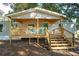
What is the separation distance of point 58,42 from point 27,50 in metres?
0.80

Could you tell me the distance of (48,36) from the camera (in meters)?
3.96

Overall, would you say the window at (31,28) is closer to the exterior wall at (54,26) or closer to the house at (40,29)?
the house at (40,29)

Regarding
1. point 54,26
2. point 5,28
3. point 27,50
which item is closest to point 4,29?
point 5,28

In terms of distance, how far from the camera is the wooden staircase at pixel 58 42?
383 cm

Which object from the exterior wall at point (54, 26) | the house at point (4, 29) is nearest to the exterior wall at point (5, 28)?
the house at point (4, 29)

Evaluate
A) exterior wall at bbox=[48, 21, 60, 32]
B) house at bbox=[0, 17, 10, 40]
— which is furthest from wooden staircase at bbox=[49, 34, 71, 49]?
house at bbox=[0, 17, 10, 40]

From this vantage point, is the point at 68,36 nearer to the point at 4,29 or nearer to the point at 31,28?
the point at 31,28

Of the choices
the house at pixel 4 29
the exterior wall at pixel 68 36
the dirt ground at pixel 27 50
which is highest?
the house at pixel 4 29

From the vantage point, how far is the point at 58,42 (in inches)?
158

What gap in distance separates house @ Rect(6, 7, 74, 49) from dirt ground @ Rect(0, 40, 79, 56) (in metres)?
0.21

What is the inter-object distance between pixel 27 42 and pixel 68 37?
0.77m

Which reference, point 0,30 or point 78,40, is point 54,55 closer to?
point 78,40

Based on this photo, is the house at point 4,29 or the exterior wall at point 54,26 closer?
the house at point 4,29

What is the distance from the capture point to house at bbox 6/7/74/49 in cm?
385
